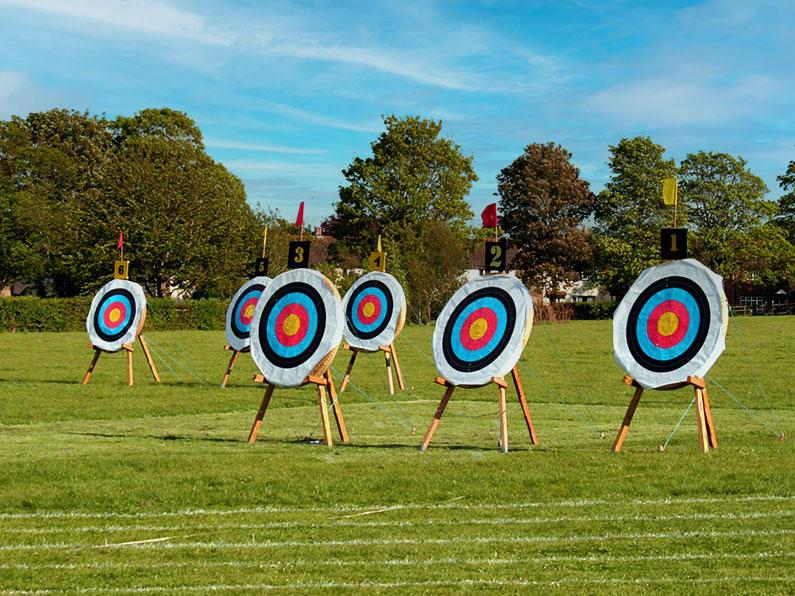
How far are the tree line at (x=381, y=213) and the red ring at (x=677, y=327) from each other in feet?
135

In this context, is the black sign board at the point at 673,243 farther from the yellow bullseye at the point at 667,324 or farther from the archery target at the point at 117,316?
the archery target at the point at 117,316

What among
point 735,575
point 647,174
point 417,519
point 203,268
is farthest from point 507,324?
point 647,174

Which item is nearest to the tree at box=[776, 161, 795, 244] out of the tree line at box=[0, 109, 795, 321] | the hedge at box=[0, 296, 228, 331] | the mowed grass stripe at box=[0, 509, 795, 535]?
the tree line at box=[0, 109, 795, 321]

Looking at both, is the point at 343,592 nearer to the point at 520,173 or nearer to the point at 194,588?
the point at 194,588

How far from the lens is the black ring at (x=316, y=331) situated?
13906 mm

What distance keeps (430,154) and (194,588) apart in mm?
70170

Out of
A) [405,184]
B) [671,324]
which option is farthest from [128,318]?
[405,184]

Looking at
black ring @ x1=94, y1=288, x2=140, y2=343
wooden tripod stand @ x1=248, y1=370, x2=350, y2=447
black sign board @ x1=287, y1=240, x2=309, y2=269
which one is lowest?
wooden tripod stand @ x1=248, y1=370, x2=350, y2=447

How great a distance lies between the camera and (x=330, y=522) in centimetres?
917

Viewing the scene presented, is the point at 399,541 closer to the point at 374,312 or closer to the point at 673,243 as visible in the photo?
the point at 673,243

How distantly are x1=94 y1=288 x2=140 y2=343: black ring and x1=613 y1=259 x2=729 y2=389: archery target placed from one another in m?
13.9

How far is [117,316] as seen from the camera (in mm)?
24672

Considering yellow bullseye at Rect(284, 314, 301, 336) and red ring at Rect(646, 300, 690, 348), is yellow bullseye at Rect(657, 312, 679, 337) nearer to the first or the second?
red ring at Rect(646, 300, 690, 348)

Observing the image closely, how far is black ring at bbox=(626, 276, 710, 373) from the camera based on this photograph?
12.8 m
